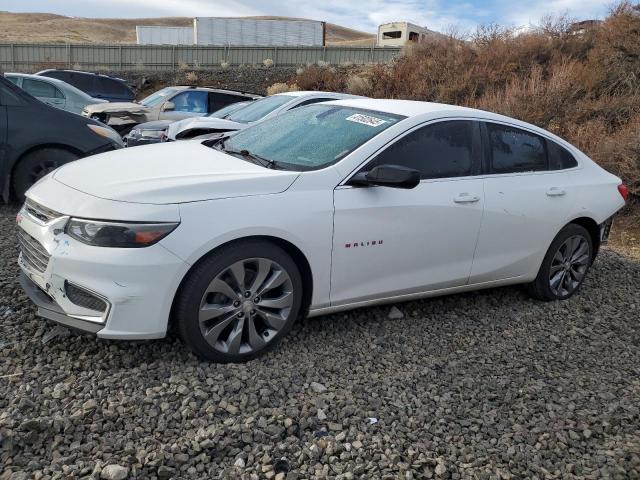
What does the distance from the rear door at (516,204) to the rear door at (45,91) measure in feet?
32.3

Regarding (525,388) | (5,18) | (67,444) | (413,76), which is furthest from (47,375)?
(5,18)

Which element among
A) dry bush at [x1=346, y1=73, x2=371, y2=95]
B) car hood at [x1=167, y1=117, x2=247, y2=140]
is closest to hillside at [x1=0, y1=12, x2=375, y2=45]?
dry bush at [x1=346, y1=73, x2=371, y2=95]

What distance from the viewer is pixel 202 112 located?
12664 mm

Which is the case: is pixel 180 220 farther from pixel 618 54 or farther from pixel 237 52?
pixel 237 52

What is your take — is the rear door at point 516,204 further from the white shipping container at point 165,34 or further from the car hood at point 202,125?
the white shipping container at point 165,34

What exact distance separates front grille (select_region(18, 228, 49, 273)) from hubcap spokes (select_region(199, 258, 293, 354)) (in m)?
0.95

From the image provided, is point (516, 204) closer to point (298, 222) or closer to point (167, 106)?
point (298, 222)

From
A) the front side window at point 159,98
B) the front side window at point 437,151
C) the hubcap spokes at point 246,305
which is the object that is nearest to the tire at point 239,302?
the hubcap spokes at point 246,305

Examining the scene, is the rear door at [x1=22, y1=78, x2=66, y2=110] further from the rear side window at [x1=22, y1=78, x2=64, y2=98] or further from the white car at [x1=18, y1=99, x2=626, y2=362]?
the white car at [x1=18, y1=99, x2=626, y2=362]

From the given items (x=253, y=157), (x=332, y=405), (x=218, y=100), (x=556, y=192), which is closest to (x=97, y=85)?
(x=218, y=100)

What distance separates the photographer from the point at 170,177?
3.43 meters

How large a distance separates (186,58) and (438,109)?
28.4m

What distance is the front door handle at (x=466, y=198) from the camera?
13.6 feet

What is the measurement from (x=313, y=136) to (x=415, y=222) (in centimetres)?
97
